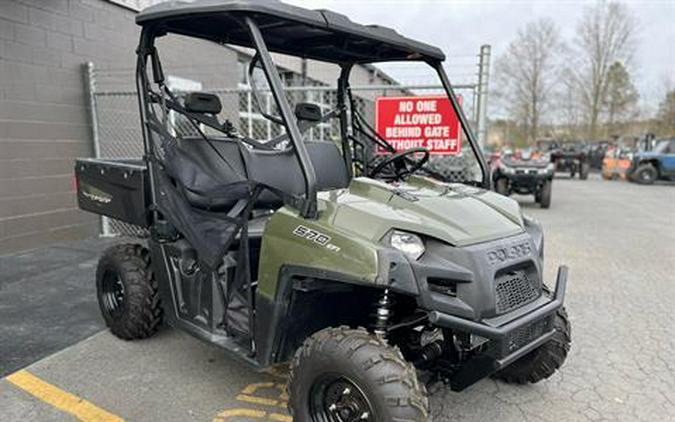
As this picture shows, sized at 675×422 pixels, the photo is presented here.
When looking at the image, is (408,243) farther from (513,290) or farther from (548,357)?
(548,357)

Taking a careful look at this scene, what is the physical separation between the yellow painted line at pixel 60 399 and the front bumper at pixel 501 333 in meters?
1.73

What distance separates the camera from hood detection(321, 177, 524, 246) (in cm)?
212

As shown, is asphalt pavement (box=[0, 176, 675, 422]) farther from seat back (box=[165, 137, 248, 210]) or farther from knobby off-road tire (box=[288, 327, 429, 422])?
seat back (box=[165, 137, 248, 210])

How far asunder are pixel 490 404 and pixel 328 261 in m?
1.40

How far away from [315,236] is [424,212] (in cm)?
50

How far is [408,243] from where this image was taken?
209cm

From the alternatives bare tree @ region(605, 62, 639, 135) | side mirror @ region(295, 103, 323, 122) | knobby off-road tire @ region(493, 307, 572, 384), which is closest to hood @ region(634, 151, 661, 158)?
bare tree @ region(605, 62, 639, 135)

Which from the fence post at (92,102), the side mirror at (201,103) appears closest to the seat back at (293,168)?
the side mirror at (201,103)

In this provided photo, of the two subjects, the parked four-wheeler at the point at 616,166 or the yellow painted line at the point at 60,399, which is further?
the parked four-wheeler at the point at 616,166

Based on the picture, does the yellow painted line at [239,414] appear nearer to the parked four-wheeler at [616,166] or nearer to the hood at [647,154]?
the hood at [647,154]

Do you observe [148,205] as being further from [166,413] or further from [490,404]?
[490,404]

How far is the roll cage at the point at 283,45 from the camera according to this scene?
2.22 m

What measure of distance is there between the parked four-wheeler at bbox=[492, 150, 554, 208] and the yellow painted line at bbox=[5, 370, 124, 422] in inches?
373

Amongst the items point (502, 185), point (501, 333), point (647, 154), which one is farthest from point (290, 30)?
point (647, 154)
